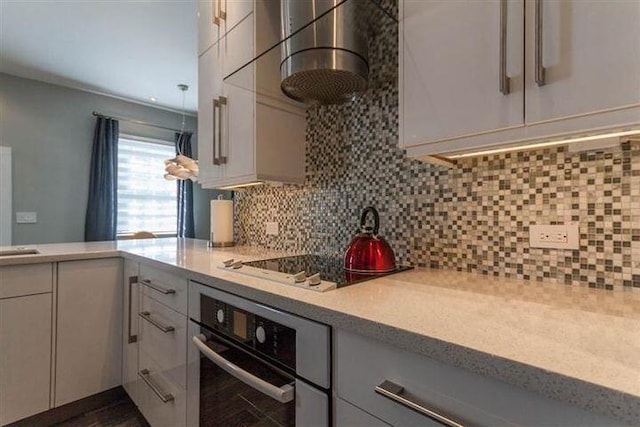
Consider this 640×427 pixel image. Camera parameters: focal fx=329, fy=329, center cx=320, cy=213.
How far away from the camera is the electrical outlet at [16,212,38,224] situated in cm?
362

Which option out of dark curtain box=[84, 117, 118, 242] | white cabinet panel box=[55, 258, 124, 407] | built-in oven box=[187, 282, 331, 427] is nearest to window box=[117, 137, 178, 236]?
dark curtain box=[84, 117, 118, 242]

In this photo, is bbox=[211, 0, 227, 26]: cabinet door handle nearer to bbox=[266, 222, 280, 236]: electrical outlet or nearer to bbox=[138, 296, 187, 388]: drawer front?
bbox=[266, 222, 280, 236]: electrical outlet

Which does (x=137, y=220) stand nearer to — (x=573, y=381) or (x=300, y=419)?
(x=300, y=419)

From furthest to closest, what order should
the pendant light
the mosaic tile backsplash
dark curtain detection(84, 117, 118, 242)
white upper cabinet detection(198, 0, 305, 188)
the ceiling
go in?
1. dark curtain detection(84, 117, 118, 242)
2. the pendant light
3. the ceiling
4. white upper cabinet detection(198, 0, 305, 188)
5. the mosaic tile backsplash

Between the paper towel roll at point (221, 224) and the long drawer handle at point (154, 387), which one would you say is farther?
the paper towel roll at point (221, 224)

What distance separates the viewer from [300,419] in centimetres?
81

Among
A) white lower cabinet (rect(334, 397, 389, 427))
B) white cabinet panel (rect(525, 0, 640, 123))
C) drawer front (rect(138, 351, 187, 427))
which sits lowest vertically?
drawer front (rect(138, 351, 187, 427))

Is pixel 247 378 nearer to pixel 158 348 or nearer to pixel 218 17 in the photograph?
pixel 158 348

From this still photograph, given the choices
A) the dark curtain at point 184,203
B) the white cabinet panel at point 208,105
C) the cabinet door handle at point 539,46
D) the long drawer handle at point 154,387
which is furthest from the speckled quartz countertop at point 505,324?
the dark curtain at point 184,203

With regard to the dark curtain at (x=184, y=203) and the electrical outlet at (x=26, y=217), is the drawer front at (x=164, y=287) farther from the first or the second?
the dark curtain at (x=184, y=203)

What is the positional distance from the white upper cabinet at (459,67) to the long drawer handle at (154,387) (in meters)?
1.37

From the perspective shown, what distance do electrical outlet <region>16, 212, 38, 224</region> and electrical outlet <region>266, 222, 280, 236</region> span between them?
3.39 metres

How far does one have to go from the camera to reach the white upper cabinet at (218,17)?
5.25ft

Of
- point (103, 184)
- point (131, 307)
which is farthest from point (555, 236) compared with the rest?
point (103, 184)
